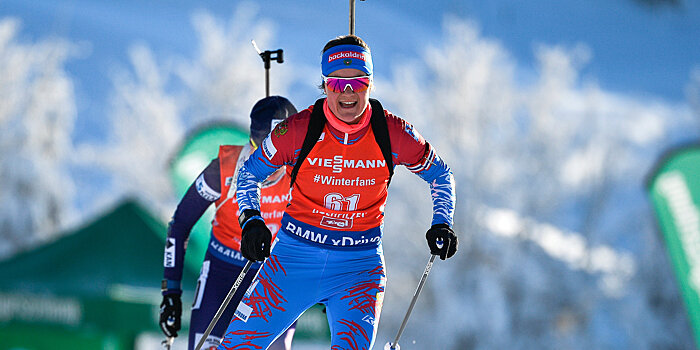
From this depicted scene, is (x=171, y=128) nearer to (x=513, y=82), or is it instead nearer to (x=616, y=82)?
(x=513, y=82)

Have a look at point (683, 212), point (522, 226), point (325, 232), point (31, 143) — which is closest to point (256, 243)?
point (325, 232)

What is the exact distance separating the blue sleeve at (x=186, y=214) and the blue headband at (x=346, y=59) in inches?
A: 42.2

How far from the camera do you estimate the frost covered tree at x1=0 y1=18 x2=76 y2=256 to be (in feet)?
71.5

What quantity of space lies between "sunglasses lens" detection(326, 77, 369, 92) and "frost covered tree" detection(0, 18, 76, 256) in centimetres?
1914

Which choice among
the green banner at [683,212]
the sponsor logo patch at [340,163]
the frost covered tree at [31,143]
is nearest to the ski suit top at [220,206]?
the sponsor logo patch at [340,163]

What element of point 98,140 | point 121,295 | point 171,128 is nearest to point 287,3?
point 98,140

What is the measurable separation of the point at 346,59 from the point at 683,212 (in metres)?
5.64

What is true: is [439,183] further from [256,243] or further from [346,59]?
[256,243]

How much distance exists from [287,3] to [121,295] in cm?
6922

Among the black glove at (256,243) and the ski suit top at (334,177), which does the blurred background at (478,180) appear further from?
the black glove at (256,243)

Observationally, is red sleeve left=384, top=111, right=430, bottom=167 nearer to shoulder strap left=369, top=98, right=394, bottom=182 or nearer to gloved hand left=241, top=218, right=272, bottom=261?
shoulder strap left=369, top=98, right=394, bottom=182

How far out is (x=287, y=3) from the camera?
74.6 meters

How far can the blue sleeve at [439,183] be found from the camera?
12.0ft

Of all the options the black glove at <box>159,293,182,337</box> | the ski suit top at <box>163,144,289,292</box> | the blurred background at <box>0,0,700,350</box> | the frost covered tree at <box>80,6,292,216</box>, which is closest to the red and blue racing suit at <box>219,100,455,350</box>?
the ski suit top at <box>163,144,289,292</box>
